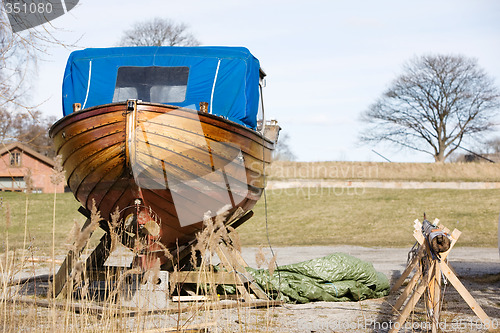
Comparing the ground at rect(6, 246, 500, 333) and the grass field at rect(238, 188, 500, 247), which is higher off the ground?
the grass field at rect(238, 188, 500, 247)

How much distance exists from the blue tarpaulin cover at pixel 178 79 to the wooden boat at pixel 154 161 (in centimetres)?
55

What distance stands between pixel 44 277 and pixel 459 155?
5374 centimetres

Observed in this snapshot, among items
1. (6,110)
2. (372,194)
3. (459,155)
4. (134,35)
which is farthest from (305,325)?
(459,155)

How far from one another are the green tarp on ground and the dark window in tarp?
2.77 meters

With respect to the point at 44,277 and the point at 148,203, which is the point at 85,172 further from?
the point at 44,277

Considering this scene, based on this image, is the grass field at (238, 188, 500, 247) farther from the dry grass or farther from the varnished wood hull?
the varnished wood hull

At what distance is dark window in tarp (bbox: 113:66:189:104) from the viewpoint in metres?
7.86

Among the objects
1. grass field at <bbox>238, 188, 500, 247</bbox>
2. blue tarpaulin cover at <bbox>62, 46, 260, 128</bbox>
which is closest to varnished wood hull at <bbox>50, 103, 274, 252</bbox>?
blue tarpaulin cover at <bbox>62, 46, 260, 128</bbox>

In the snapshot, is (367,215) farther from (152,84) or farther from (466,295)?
(466,295)

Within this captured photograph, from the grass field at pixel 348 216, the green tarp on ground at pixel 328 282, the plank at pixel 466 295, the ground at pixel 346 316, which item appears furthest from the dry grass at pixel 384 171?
the plank at pixel 466 295

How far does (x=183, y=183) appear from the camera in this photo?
7203mm

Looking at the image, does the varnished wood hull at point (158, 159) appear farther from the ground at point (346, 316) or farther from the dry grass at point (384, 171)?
the dry grass at point (384, 171)

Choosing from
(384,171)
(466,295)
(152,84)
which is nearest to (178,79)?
(152,84)

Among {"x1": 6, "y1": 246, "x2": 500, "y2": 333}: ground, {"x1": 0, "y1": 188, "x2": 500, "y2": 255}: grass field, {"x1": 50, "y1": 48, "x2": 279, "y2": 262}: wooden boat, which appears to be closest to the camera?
{"x1": 6, "y1": 246, "x2": 500, "y2": 333}: ground
